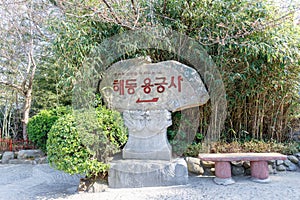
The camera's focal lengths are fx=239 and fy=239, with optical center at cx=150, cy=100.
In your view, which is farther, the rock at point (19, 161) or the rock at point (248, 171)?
the rock at point (19, 161)

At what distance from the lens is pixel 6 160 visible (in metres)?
4.69

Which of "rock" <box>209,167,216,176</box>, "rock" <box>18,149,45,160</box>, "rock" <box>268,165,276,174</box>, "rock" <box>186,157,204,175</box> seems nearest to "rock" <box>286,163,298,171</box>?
"rock" <box>268,165,276,174</box>

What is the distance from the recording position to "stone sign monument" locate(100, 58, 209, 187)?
3165 mm

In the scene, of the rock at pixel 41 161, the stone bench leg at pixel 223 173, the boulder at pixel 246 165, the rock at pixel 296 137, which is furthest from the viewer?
the rock at pixel 41 161

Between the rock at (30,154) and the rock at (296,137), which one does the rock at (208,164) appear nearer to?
the rock at (296,137)

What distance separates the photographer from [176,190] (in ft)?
8.93

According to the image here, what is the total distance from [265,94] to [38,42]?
520 centimetres

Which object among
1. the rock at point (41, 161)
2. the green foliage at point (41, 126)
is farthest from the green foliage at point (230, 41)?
the rock at point (41, 161)

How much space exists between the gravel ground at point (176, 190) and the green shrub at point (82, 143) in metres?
0.36

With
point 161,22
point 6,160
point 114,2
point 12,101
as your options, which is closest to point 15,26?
point 12,101

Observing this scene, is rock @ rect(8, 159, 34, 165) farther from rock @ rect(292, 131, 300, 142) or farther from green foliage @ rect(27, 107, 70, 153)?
rock @ rect(292, 131, 300, 142)

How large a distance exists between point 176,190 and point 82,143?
1.19m

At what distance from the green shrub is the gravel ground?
36cm

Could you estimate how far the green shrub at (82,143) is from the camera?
2564 millimetres
